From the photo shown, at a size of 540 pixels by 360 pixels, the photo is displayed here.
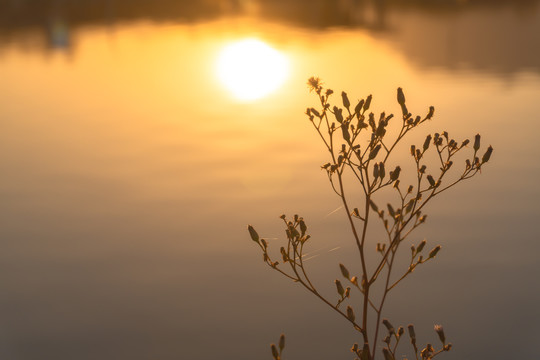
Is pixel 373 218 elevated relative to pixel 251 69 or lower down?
lower down

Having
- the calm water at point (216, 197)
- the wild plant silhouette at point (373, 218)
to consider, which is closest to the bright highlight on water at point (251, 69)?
the calm water at point (216, 197)

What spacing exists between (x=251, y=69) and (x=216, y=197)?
7.33 feet

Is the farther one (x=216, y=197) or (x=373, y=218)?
(x=216, y=197)

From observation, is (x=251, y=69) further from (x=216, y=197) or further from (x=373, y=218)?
(x=373, y=218)

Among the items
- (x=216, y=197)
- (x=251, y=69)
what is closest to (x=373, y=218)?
(x=216, y=197)

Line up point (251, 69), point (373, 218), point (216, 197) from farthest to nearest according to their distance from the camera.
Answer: point (251, 69)
point (216, 197)
point (373, 218)

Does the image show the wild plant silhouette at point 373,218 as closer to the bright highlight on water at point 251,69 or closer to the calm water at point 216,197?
the calm water at point 216,197

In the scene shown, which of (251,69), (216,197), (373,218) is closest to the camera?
(373,218)

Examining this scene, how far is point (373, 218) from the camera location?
3072 millimetres

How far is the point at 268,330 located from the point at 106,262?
69 cm

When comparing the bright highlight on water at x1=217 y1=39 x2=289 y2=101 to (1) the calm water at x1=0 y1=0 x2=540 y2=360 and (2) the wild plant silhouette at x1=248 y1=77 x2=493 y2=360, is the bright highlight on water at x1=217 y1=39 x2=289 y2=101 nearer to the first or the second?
(1) the calm water at x1=0 y1=0 x2=540 y2=360

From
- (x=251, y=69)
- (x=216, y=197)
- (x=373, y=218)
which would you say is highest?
(x=251, y=69)

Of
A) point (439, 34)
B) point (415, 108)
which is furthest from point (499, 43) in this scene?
point (415, 108)

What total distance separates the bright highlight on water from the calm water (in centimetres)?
6
